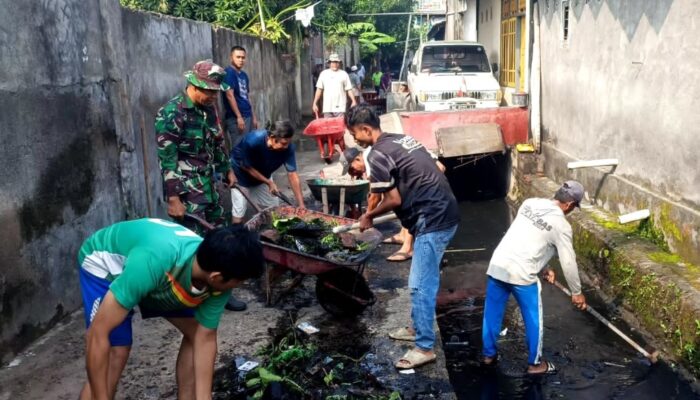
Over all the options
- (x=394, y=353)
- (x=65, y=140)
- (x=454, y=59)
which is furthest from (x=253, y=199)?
(x=454, y=59)

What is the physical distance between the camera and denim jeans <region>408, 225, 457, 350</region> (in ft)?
15.1

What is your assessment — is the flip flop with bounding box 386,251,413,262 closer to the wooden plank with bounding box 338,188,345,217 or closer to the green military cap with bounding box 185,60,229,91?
the wooden plank with bounding box 338,188,345,217

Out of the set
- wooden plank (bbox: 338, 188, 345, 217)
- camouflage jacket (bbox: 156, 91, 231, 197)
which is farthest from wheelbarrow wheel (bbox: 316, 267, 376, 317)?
wooden plank (bbox: 338, 188, 345, 217)

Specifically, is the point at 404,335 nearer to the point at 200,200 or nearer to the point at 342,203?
the point at 200,200

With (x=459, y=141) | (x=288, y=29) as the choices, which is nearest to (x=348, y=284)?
(x=459, y=141)

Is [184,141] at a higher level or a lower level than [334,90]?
lower

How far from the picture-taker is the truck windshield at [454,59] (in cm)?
1455

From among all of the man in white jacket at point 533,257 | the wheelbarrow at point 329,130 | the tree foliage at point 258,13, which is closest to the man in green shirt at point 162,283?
the man in white jacket at point 533,257

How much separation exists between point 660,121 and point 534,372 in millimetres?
3225

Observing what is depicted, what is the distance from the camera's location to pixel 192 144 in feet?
17.2

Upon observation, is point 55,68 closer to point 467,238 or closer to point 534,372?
point 534,372

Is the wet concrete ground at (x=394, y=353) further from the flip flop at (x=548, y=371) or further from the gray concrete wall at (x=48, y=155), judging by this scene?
the gray concrete wall at (x=48, y=155)

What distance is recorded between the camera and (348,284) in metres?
5.40

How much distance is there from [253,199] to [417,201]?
8.79ft
